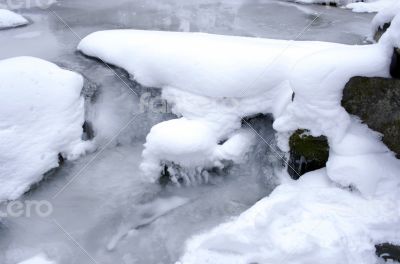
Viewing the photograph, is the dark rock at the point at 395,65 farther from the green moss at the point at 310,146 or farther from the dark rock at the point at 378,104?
the green moss at the point at 310,146

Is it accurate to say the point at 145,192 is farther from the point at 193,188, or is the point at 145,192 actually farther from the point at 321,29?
the point at 321,29

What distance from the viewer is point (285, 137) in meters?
4.32

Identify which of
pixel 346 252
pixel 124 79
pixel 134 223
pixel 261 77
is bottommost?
pixel 134 223

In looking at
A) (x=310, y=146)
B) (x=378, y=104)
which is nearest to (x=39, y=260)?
(x=310, y=146)

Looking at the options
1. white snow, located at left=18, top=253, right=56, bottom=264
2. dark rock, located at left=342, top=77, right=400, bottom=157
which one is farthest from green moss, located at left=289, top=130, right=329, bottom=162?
white snow, located at left=18, top=253, right=56, bottom=264

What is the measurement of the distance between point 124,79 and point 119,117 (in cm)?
69

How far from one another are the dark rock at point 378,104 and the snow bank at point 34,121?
3.27 m

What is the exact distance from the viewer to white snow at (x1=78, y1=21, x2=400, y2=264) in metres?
3.49

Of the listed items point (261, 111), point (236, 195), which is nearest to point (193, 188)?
point (236, 195)

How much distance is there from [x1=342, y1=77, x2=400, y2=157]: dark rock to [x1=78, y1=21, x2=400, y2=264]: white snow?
79mm

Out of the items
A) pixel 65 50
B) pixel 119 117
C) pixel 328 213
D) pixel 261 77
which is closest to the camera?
pixel 328 213

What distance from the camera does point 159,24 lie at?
8031 mm

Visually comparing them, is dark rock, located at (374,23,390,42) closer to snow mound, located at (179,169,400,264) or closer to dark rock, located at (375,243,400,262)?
snow mound, located at (179,169,400,264)

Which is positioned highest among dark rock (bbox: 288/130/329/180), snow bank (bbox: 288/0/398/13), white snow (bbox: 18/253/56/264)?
snow bank (bbox: 288/0/398/13)
